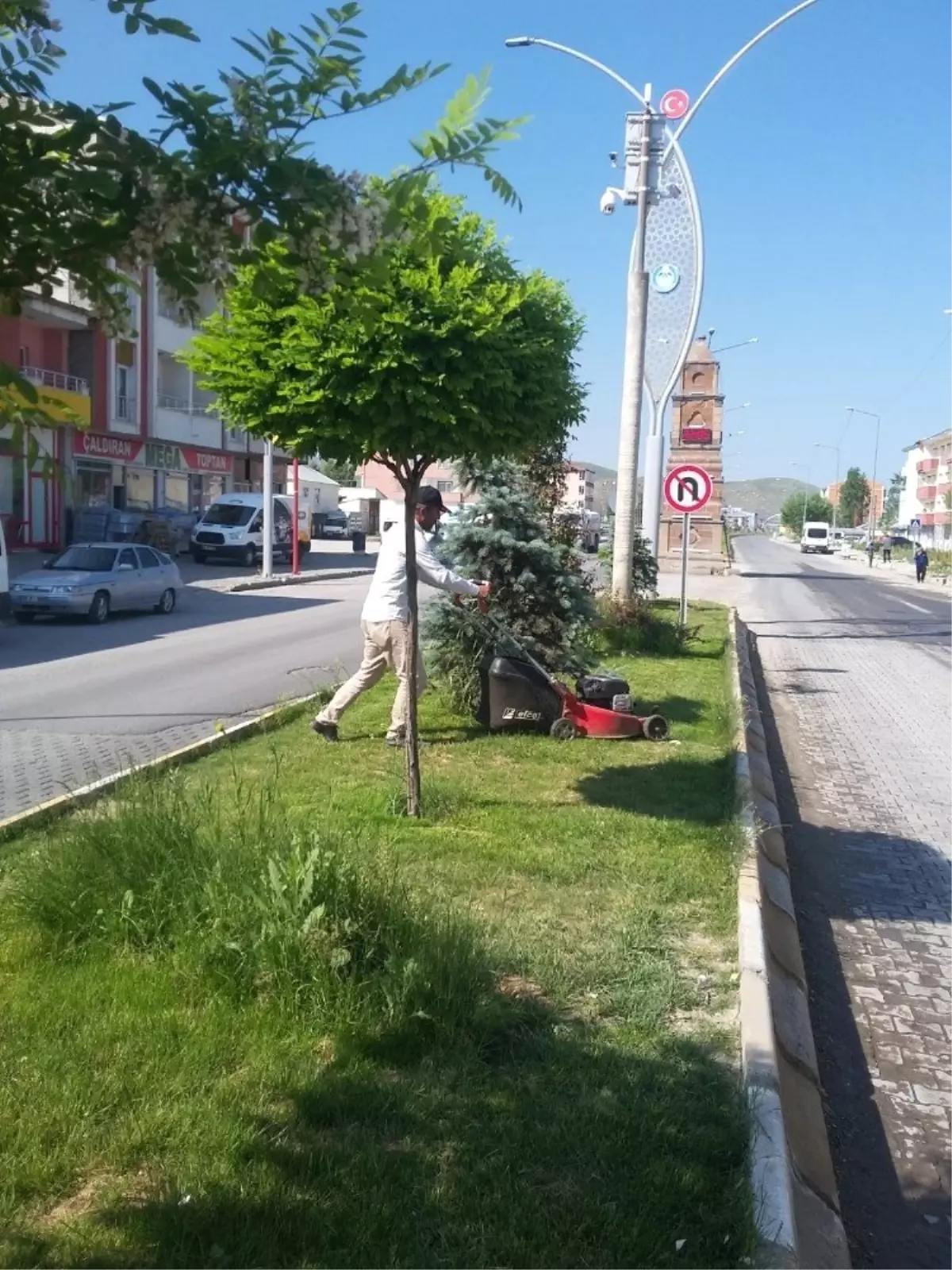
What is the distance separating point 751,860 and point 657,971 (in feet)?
5.66

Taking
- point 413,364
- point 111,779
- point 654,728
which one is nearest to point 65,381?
point 654,728

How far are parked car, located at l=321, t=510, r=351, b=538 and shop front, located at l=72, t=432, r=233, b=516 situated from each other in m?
16.5

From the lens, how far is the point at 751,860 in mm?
6293

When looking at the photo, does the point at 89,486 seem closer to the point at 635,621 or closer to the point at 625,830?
the point at 635,621

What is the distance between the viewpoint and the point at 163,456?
4191cm

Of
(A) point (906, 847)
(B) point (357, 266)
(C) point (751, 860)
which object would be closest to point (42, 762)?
(C) point (751, 860)

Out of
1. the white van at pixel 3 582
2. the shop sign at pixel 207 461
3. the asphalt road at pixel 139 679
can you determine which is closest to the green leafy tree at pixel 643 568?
the asphalt road at pixel 139 679

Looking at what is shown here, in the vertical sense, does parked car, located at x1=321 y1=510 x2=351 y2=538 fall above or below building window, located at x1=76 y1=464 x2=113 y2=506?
below

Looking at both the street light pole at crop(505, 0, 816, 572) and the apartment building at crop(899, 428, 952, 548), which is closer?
the street light pole at crop(505, 0, 816, 572)

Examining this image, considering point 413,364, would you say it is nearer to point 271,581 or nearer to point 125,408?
point 271,581

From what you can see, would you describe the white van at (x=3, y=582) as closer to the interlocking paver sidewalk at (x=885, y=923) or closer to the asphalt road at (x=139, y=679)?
the asphalt road at (x=139, y=679)

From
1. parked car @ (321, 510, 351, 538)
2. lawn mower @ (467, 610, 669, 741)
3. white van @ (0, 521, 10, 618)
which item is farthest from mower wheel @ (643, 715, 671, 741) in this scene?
parked car @ (321, 510, 351, 538)

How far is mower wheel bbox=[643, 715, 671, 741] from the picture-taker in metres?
9.62

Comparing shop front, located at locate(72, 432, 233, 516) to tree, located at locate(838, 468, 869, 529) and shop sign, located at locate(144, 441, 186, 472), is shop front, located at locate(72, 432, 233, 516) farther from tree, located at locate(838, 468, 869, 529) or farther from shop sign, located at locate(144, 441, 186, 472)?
tree, located at locate(838, 468, 869, 529)
